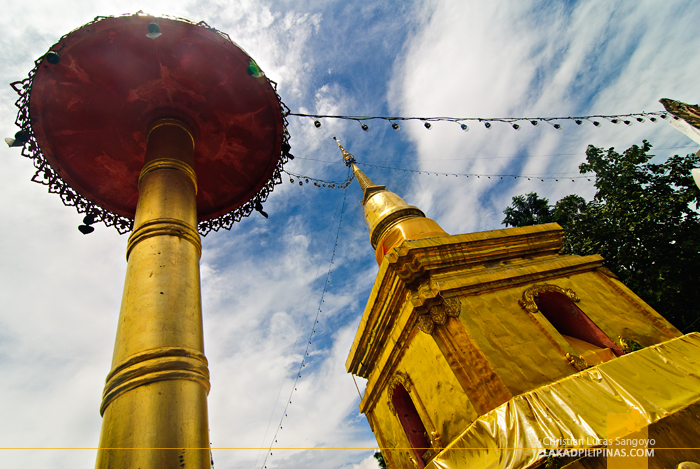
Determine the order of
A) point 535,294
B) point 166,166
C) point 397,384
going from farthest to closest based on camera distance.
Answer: point 397,384 < point 535,294 < point 166,166

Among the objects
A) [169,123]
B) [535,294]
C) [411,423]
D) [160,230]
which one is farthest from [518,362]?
[169,123]

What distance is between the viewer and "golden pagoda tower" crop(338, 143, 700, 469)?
14.4 ft

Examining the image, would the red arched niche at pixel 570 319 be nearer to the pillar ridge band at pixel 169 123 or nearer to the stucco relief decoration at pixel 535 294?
the stucco relief decoration at pixel 535 294

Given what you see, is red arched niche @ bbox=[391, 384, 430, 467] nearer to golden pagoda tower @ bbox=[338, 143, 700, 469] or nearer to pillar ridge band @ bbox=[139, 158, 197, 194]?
golden pagoda tower @ bbox=[338, 143, 700, 469]

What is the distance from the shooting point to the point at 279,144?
21.1 ft

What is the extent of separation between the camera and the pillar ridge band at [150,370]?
7.51ft

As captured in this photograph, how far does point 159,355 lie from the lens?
2387 mm

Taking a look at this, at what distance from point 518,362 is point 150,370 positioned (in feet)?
17.7

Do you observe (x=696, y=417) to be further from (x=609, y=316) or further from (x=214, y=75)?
(x=214, y=75)

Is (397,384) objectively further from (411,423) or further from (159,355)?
(159,355)

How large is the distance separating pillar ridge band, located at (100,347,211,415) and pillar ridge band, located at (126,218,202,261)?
116 centimetres

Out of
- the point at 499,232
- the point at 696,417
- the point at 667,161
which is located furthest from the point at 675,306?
the point at 696,417

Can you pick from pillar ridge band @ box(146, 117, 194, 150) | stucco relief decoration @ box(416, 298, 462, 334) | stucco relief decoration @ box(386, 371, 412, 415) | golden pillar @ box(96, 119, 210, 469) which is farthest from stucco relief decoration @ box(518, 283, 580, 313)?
pillar ridge band @ box(146, 117, 194, 150)

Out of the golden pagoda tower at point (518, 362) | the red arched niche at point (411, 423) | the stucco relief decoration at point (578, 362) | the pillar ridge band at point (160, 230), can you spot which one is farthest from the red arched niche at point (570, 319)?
the pillar ridge band at point (160, 230)
